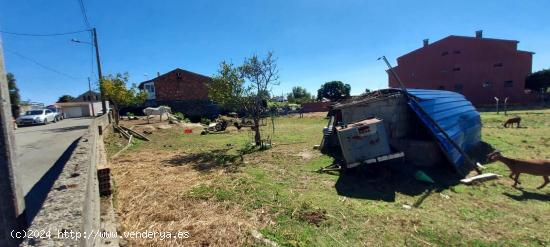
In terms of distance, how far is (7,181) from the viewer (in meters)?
2.62

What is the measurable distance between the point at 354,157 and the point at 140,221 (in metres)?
5.17

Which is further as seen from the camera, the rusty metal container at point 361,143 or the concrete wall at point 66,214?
the rusty metal container at point 361,143

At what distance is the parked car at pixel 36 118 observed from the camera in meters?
27.4

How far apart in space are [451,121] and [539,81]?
37141mm

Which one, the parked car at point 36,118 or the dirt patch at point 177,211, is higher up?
the parked car at point 36,118

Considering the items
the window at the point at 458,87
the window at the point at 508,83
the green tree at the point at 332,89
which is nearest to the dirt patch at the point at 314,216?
the window at the point at 458,87

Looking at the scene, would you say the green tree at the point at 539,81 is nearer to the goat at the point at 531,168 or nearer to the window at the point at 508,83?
the window at the point at 508,83

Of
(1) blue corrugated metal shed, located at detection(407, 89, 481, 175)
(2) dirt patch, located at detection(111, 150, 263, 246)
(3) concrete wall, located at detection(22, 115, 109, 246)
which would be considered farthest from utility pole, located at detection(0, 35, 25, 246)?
(1) blue corrugated metal shed, located at detection(407, 89, 481, 175)

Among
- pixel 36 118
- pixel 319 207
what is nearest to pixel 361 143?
pixel 319 207

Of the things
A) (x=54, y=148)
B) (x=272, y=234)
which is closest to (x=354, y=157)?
(x=272, y=234)

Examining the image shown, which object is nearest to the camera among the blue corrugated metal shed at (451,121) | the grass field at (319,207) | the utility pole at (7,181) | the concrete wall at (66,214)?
the concrete wall at (66,214)

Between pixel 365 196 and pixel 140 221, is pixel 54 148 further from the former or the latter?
pixel 365 196

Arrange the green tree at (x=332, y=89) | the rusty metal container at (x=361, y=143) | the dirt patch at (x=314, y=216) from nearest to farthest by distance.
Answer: the dirt patch at (x=314, y=216) < the rusty metal container at (x=361, y=143) < the green tree at (x=332, y=89)

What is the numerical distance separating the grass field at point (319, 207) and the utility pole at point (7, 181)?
1.64 meters
